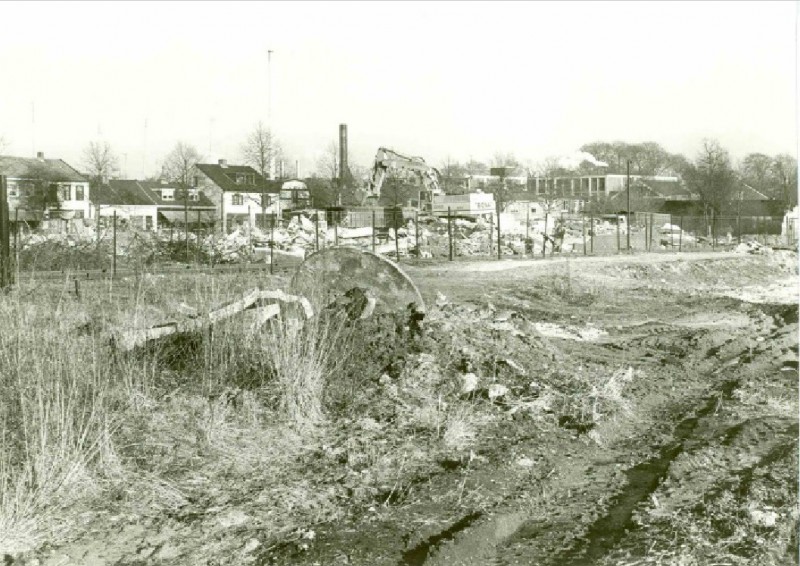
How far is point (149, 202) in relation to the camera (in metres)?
76.8

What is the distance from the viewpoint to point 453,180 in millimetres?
97438

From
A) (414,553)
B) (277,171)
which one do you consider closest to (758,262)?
(414,553)

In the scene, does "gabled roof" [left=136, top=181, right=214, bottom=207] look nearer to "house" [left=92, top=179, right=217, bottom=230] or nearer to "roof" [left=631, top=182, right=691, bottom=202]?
"house" [left=92, top=179, right=217, bottom=230]

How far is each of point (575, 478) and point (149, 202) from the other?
2919 inches

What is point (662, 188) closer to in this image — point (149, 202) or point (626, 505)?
point (149, 202)

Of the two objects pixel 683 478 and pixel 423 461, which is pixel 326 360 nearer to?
pixel 423 461

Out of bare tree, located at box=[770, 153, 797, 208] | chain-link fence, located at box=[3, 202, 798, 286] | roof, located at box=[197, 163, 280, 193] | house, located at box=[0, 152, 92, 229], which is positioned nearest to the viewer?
chain-link fence, located at box=[3, 202, 798, 286]

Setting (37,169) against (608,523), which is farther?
(37,169)

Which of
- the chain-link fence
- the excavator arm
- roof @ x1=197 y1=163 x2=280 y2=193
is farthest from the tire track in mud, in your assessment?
roof @ x1=197 y1=163 x2=280 y2=193

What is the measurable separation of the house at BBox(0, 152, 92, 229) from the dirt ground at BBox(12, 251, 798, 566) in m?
63.0

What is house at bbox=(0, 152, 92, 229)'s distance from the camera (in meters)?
69.2

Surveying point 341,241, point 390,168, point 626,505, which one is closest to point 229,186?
point 390,168

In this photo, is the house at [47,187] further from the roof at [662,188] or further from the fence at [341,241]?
the roof at [662,188]

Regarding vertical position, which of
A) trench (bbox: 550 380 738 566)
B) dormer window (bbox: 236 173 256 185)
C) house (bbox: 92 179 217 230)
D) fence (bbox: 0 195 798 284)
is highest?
dormer window (bbox: 236 173 256 185)
